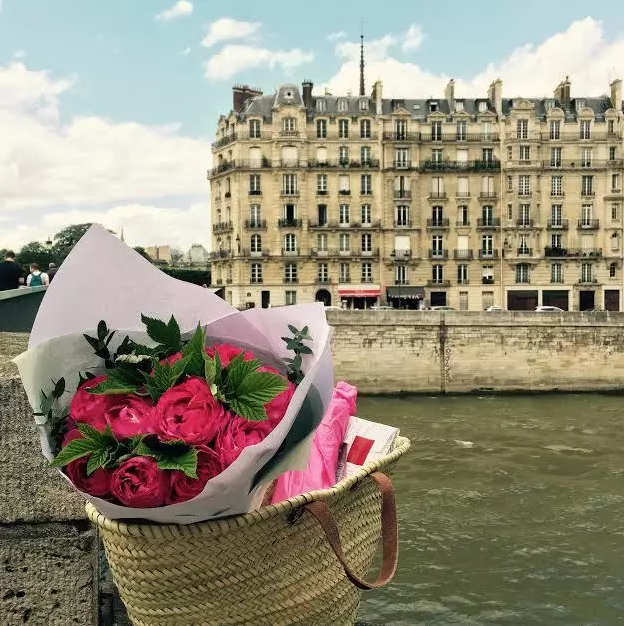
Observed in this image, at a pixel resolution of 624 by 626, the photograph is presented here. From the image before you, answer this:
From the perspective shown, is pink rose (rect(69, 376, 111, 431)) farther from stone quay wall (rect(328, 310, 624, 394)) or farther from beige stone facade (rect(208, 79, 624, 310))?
beige stone facade (rect(208, 79, 624, 310))

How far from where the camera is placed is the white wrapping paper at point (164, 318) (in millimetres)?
1287

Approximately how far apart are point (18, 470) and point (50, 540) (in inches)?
8.4

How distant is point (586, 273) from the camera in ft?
139

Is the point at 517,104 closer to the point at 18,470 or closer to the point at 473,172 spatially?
the point at 473,172

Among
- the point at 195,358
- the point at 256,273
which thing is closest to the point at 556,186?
the point at 256,273

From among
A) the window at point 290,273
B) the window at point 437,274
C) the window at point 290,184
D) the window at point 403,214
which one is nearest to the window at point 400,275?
the window at point 437,274

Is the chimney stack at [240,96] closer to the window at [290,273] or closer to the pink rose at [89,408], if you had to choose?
the window at [290,273]

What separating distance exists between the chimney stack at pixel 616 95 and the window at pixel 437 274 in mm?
13525

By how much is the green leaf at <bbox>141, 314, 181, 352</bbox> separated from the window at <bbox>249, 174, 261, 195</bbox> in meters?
40.8

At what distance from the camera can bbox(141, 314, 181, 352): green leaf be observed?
1.46 metres

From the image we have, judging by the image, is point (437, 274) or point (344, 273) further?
point (437, 274)

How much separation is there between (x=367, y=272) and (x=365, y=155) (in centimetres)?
648

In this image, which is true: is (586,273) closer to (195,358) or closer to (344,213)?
(344,213)

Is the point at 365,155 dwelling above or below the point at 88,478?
above
